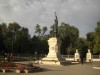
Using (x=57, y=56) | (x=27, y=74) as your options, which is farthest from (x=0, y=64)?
(x=57, y=56)

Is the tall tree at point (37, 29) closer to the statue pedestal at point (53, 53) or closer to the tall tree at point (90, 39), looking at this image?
the tall tree at point (90, 39)

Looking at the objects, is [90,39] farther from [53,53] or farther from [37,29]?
[53,53]

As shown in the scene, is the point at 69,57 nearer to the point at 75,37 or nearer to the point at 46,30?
the point at 75,37

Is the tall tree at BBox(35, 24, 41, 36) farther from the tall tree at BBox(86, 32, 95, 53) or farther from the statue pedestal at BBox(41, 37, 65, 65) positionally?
the statue pedestal at BBox(41, 37, 65, 65)

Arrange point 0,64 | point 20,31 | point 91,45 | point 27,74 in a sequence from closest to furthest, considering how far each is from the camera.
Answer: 1. point 27,74
2. point 0,64
3. point 91,45
4. point 20,31

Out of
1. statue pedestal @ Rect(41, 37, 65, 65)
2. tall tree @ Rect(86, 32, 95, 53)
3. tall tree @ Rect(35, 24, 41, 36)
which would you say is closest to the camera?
statue pedestal @ Rect(41, 37, 65, 65)

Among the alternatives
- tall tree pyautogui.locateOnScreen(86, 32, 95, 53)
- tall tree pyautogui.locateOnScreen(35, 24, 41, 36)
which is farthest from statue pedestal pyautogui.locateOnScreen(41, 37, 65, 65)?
tall tree pyautogui.locateOnScreen(35, 24, 41, 36)

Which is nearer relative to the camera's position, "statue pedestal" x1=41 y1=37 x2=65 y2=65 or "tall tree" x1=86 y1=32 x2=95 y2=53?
"statue pedestal" x1=41 y1=37 x2=65 y2=65

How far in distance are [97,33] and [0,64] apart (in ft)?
120

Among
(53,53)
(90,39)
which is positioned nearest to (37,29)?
(90,39)

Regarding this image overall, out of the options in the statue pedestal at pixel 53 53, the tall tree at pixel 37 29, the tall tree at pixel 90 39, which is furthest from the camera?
the tall tree at pixel 37 29

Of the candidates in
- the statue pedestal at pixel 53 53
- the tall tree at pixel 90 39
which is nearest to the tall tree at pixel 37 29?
the tall tree at pixel 90 39

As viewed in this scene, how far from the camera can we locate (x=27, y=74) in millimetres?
19422

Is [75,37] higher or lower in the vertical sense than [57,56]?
higher
